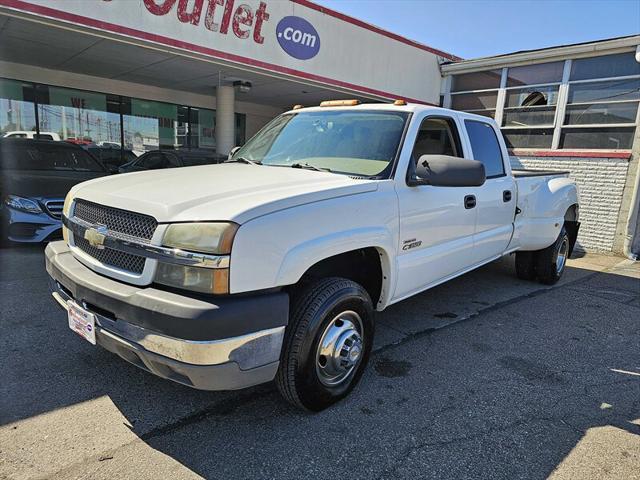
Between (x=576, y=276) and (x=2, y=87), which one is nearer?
(x=576, y=276)

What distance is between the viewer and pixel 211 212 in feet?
7.32

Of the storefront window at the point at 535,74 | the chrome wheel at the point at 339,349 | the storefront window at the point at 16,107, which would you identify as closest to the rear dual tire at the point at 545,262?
the chrome wheel at the point at 339,349

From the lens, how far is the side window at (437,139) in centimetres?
360

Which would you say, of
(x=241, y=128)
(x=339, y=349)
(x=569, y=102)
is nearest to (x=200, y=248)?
(x=339, y=349)

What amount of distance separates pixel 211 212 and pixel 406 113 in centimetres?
196

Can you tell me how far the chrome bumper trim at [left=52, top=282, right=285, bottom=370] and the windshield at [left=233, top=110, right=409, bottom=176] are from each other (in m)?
1.41

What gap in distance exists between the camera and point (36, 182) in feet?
20.9

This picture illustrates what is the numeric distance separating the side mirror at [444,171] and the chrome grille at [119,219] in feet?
5.89

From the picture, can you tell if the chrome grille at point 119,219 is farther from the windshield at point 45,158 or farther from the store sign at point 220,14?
the store sign at point 220,14

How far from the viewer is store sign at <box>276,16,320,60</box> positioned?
9.72m

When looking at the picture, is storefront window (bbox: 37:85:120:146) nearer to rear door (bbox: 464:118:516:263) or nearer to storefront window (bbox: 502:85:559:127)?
storefront window (bbox: 502:85:559:127)

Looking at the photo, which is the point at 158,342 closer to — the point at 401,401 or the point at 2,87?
the point at 401,401

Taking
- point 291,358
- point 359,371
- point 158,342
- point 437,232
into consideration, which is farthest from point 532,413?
point 158,342

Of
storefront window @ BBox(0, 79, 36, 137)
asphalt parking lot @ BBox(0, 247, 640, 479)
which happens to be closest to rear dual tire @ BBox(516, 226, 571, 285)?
asphalt parking lot @ BBox(0, 247, 640, 479)
